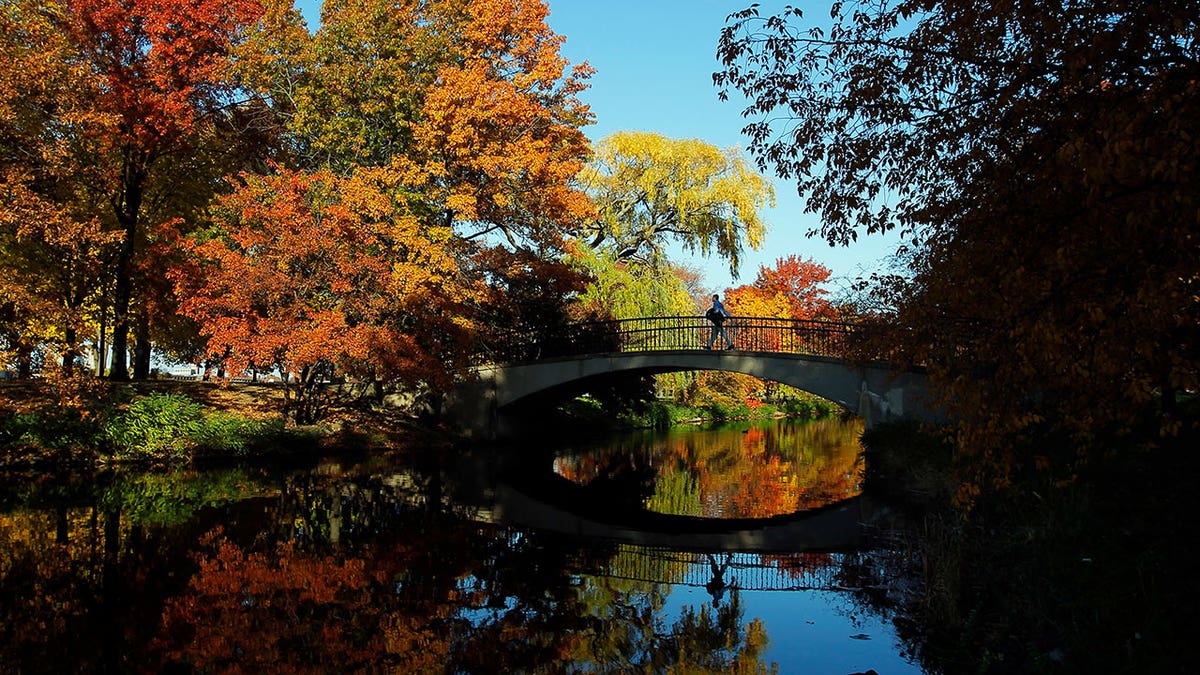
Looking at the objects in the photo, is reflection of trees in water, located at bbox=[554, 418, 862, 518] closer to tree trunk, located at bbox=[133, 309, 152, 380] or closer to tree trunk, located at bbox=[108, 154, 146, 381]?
tree trunk, located at bbox=[108, 154, 146, 381]

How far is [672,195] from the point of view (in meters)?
26.8

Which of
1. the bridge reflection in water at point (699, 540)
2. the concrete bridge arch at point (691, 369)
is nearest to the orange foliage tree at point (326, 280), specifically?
the bridge reflection in water at point (699, 540)

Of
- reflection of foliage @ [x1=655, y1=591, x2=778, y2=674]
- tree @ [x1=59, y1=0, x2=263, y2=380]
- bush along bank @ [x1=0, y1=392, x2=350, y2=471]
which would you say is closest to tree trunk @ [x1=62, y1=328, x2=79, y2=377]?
bush along bank @ [x1=0, y1=392, x2=350, y2=471]

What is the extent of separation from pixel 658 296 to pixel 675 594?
60.1 ft

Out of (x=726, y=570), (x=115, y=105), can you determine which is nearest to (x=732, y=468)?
(x=726, y=570)

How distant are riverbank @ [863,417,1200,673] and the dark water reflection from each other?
58 cm

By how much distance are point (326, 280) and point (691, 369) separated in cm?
1020

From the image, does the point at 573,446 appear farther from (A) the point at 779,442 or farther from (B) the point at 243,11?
(B) the point at 243,11

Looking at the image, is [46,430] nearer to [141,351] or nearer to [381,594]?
[141,351]

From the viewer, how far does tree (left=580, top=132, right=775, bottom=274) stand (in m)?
26.8

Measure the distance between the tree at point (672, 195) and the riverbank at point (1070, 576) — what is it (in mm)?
18380

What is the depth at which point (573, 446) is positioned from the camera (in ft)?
89.4

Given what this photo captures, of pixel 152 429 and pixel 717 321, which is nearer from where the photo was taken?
pixel 152 429

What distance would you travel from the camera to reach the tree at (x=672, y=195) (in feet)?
88.0
